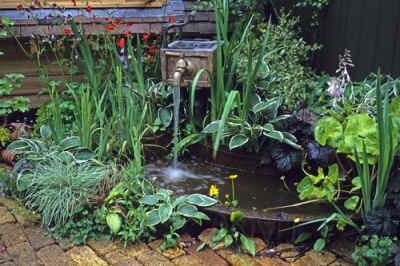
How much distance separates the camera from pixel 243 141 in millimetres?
2586

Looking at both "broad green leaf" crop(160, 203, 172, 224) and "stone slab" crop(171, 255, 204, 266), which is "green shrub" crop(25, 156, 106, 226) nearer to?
"broad green leaf" crop(160, 203, 172, 224)

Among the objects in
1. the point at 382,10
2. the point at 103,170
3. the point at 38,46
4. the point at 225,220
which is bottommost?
the point at 225,220

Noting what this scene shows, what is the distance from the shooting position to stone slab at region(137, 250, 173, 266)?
1.95 meters

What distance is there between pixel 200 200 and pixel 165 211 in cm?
20

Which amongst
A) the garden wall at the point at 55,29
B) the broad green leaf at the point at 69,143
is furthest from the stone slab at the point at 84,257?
the garden wall at the point at 55,29

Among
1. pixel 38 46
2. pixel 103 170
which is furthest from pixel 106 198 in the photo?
pixel 38 46

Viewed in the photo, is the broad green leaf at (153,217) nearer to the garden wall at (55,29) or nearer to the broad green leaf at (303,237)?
the broad green leaf at (303,237)

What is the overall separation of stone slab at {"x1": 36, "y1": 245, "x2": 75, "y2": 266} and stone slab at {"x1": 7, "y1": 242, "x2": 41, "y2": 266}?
0.03m

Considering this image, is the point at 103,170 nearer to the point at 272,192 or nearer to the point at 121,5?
the point at 272,192

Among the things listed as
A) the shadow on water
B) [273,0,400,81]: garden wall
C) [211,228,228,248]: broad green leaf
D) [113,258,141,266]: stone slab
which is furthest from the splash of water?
[273,0,400,81]: garden wall

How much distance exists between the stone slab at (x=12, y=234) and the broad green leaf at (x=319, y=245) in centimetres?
151

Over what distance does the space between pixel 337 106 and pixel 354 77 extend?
2.90ft

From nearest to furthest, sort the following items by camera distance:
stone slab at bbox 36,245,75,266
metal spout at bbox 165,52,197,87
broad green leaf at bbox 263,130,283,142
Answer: stone slab at bbox 36,245,75,266, broad green leaf at bbox 263,130,283,142, metal spout at bbox 165,52,197,87

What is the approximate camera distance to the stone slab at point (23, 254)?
1.95 m
